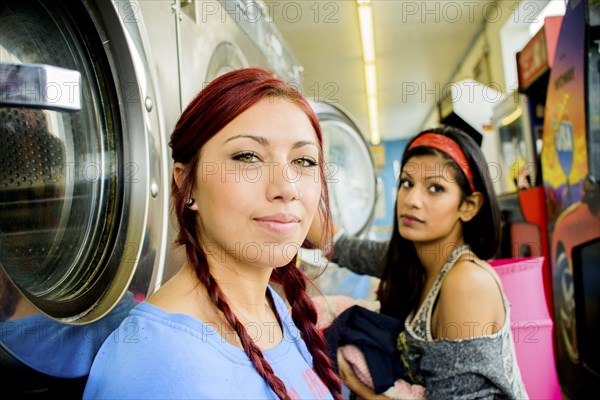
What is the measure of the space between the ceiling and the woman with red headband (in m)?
1.30

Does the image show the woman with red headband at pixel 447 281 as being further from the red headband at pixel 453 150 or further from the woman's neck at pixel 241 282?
the woman's neck at pixel 241 282

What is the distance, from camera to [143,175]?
2.97 ft

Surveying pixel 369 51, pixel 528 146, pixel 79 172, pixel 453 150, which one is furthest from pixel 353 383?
pixel 369 51

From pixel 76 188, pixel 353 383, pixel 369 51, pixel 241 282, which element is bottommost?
pixel 353 383

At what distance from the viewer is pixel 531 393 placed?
1.34 metres

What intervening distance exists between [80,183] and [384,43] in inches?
190

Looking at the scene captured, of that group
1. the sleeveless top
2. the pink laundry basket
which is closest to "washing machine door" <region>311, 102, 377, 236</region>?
the pink laundry basket

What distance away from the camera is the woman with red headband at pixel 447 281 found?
1.15m

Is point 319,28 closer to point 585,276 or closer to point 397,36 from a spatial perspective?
point 397,36

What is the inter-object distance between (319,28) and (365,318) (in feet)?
11.2

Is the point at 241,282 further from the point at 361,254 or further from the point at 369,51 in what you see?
the point at 369,51

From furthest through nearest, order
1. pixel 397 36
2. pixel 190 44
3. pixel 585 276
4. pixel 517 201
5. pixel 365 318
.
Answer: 1. pixel 397 36
2. pixel 517 201
3. pixel 585 276
4. pixel 365 318
5. pixel 190 44

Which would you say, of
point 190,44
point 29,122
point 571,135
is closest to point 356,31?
point 571,135

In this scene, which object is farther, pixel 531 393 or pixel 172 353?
pixel 531 393
